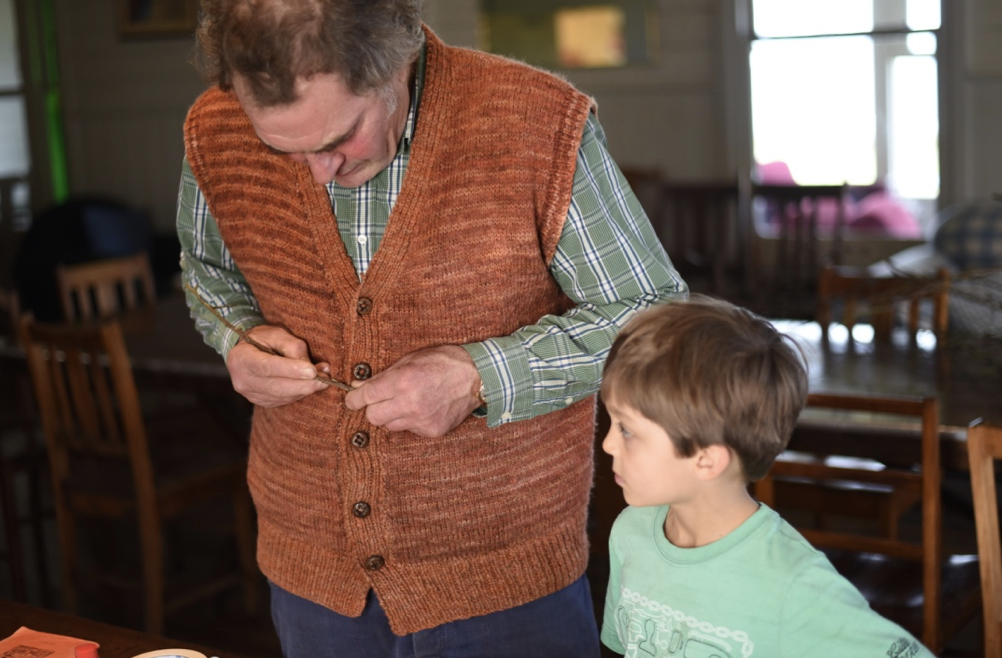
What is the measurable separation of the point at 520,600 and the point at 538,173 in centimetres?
55

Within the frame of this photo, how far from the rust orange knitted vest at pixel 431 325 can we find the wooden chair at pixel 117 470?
5.07 feet

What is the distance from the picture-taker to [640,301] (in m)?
1.45

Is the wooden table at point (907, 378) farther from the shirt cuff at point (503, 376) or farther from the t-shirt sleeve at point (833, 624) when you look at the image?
the t-shirt sleeve at point (833, 624)

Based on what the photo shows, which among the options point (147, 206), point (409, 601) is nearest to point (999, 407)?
point (409, 601)

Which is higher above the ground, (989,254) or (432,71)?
(432,71)

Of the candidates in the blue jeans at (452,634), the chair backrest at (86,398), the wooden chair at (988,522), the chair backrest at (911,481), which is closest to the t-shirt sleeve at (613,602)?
the blue jeans at (452,634)

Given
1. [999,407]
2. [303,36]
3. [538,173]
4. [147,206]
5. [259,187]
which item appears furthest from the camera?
[147,206]

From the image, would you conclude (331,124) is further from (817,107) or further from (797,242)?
(817,107)

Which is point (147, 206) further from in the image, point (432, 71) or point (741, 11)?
point (432, 71)

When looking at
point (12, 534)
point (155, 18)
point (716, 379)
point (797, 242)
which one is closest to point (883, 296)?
point (716, 379)

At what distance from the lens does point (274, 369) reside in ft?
4.75

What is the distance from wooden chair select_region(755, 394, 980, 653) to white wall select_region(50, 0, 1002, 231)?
10.6 feet

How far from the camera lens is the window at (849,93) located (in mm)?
5574

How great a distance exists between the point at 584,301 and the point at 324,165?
366 millimetres
